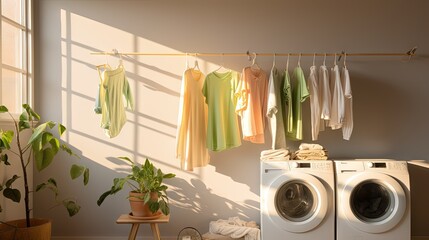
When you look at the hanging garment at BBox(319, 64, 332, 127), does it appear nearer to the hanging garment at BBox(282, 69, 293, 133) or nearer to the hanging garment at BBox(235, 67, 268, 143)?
the hanging garment at BBox(282, 69, 293, 133)

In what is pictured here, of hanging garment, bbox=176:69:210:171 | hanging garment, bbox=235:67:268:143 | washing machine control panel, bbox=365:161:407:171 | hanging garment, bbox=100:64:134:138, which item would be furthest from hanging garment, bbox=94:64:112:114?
washing machine control panel, bbox=365:161:407:171

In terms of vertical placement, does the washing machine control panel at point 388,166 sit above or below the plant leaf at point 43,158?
below

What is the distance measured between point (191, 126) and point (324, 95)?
1.11 metres

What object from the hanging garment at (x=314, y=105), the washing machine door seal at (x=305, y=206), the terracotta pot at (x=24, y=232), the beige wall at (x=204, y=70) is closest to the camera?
the terracotta pot at (x=24, y=232)

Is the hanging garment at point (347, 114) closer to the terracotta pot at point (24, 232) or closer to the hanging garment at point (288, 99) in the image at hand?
the hanging garment at point (288, 99)

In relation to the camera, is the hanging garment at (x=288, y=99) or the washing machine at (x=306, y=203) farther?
the hanging garment at (x=288, y=99)

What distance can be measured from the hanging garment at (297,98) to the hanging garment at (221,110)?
1.56 feet

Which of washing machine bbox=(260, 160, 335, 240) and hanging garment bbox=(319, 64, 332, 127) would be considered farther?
hanging garment bbox=(319, 64, 332, 127)

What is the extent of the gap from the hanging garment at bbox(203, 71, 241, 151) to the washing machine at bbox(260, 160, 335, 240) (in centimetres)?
39

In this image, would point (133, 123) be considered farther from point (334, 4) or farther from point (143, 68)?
point (334, 4)

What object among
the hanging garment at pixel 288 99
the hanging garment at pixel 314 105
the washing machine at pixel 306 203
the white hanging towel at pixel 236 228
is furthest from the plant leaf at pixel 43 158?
the hanging garment at pixel 314 105

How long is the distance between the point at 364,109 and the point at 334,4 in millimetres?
961

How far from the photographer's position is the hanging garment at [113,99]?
3.11 metres

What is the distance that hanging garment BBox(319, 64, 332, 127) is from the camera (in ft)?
10.3
